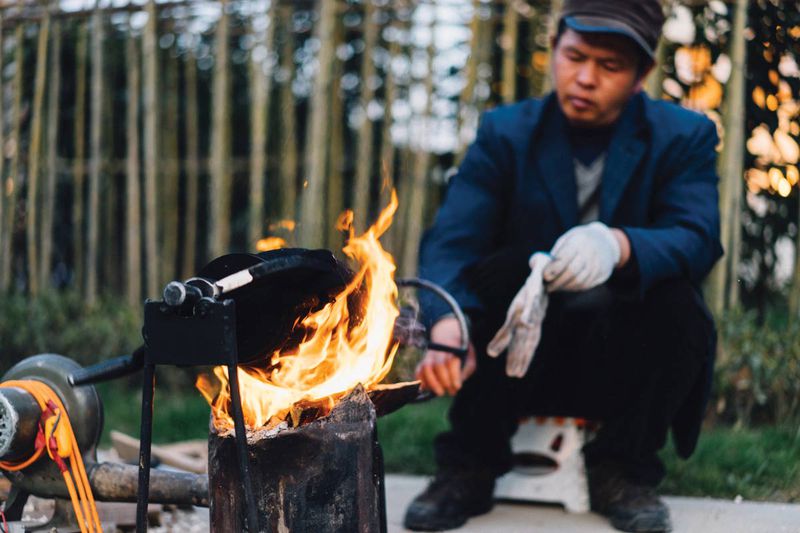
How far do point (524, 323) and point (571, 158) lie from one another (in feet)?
2.01

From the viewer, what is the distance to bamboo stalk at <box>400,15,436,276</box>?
4086 millimetres

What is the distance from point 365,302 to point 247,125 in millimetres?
3645

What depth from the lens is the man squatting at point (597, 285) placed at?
7.66 feet

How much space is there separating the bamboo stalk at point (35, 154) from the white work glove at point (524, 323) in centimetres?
325

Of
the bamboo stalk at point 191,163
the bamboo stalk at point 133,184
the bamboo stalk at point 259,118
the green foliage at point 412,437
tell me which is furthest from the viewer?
the bamboo stalk at point 191,163

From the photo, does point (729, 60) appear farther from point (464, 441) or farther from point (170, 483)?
point (170, 483)

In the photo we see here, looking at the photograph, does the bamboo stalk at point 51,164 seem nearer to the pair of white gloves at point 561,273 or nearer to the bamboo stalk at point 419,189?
the bamboo stalk at point 419,189

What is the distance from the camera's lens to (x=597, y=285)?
2.31m

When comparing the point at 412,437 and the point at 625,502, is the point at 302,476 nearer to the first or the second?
the point at 625,502

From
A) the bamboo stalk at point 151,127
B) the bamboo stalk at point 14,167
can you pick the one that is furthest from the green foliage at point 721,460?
the bamboo stalk at point 14,167

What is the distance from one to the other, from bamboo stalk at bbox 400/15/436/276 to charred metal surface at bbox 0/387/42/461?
2.27 m

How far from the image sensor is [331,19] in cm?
418

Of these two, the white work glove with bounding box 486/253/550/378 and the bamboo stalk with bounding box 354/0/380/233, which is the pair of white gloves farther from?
the bamboo stalk with bounding box 354/0/380/233

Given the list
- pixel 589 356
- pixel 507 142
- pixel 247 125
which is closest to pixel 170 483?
pixel 589 356
